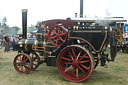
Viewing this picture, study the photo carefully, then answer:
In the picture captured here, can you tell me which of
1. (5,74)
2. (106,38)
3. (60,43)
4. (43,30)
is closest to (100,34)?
(106,38)

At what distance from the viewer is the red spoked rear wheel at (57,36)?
3755 millimetres

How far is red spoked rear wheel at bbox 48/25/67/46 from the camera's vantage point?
375 cm

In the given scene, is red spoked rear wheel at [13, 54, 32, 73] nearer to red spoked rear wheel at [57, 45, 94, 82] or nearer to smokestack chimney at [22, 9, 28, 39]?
smokestack chimney at [22, 9, 28, 39]

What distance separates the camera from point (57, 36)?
3.77 m

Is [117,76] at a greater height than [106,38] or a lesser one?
lesser

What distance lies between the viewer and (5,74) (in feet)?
14.4

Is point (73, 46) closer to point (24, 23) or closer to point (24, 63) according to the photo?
point (24, 63)

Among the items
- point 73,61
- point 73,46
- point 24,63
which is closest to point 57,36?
point 73,46

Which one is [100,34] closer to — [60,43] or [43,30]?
[60,43]

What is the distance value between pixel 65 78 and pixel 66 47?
0.80 m

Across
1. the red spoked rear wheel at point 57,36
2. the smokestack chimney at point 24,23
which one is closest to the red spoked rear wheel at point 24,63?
the smokestack chimney at point 24,23

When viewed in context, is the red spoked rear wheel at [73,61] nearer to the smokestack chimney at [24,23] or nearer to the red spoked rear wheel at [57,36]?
the red spoked rear wheel at [57,36]

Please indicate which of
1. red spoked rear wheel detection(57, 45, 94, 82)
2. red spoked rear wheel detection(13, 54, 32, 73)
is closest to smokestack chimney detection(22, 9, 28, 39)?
red spoked rear wheel detection(13, 54, 32, 73)

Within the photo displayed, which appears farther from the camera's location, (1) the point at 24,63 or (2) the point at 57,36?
(1) the point at 24,63
